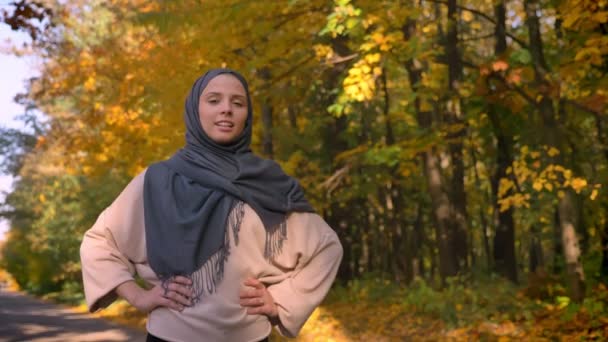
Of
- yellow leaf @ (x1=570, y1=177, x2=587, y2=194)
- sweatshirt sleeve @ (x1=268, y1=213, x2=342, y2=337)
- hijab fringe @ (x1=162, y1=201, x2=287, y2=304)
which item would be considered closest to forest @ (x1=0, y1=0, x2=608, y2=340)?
yellow leaf @ (x1=570, y1=177, x2=587, y2=194)

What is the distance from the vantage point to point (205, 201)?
3.11m

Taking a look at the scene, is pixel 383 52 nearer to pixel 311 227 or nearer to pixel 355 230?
pixel 311 227

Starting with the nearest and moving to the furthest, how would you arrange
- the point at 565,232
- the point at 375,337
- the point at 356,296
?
the point at 565,232, the point at 375,337, the point at 356,296

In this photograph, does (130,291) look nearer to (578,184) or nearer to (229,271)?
(229,271)

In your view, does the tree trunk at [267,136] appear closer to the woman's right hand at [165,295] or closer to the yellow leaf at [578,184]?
the yellow leaf at [578,184]

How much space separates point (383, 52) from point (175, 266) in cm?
868

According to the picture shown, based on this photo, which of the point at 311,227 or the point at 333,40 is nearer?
the point at 311,227

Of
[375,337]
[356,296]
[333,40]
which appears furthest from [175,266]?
[356,296]

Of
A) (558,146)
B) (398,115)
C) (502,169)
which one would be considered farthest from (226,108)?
(398,115)

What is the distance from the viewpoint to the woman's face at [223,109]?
3211 mm

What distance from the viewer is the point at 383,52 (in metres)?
11.3

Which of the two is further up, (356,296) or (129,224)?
(129,224)

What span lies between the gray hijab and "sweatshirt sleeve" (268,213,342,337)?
6cm

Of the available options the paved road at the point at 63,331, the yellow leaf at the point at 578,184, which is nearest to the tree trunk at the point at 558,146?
the yellow leaf at the point at 578,184
